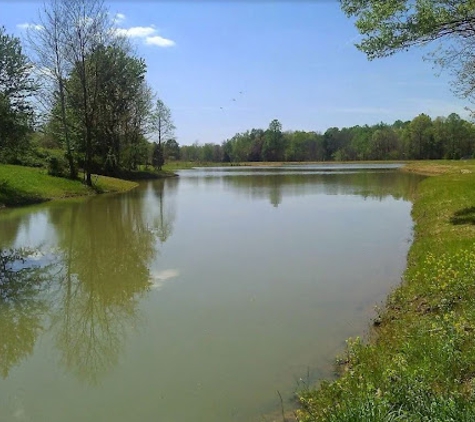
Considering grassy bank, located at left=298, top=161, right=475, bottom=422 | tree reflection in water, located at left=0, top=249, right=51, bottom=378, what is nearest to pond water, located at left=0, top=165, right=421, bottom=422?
tree reflection in water, located at left=0, top=249, right=51, bottom=378

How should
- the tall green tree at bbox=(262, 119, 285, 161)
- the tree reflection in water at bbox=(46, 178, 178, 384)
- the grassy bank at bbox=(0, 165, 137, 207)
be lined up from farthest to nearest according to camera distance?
the tall green tree at bbox=(262, 119, 285, 161) < the grassy bank at bbox=(0, 165, 137, 207) < the tree reflection in water at bbox=(46, 178, 178, 384)

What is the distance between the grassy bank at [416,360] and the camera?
A: 12.2 feet

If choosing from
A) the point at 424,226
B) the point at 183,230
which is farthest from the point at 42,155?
the point at 424,226

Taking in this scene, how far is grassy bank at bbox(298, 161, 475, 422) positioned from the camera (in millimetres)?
3725

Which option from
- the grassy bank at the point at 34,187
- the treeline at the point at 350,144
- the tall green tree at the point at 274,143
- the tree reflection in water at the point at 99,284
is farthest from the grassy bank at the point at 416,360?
the tall green tree at the point at 274,143

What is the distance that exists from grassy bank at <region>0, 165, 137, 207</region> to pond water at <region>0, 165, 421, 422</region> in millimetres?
8879

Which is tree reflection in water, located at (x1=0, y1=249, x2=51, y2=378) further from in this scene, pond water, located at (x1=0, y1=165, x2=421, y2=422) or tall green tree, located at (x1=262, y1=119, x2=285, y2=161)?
tall green tree, located at (x1=262, y1=119, x2=285, y2=161)

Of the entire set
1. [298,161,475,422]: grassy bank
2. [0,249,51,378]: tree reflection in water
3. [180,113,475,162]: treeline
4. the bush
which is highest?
[180,113,475,162]: treeline

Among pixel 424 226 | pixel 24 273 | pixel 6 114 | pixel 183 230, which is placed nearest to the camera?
pixel 24 273

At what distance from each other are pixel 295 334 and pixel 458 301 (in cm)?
247

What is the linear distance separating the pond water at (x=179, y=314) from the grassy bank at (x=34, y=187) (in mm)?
8879

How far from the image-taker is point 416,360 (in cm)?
495

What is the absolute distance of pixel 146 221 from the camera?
1919cm

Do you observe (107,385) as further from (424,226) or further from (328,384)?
(424,226)
